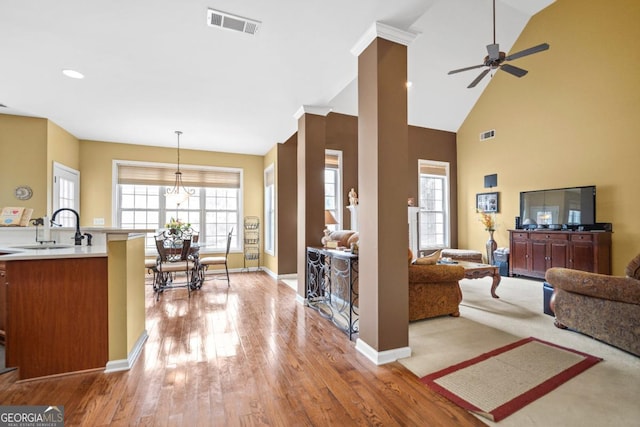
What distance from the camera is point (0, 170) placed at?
446 cm

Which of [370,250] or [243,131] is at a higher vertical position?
[243,131]

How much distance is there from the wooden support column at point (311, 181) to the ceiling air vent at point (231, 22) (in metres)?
1.73

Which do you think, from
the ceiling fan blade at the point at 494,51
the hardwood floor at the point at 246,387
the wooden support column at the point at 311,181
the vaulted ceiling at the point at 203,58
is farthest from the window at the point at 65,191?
the ceiling fan blade at the point at 494,51

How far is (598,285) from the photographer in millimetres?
2613

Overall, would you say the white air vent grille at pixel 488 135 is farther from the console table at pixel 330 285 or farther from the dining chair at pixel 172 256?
the dining chair at pixel 172 256

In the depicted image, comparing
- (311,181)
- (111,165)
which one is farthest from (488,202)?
(111,165)

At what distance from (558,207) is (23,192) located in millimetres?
9079

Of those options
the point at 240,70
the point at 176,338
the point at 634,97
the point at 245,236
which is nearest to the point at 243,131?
the point at 240,70

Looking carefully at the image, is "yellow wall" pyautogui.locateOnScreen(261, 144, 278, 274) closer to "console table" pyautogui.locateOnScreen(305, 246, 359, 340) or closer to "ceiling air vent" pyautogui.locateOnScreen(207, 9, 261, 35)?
"console table" pyautogui.locateOnScreen(305, 246, 359, 340)

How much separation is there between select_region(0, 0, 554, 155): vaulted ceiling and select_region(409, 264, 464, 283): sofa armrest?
91.2 inches

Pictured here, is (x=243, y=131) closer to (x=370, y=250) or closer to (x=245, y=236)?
(x=245, y=236)

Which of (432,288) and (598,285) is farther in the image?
(432,288)

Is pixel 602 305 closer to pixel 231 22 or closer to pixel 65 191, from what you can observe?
pixel 231 22

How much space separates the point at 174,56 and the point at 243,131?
2.39 metres
